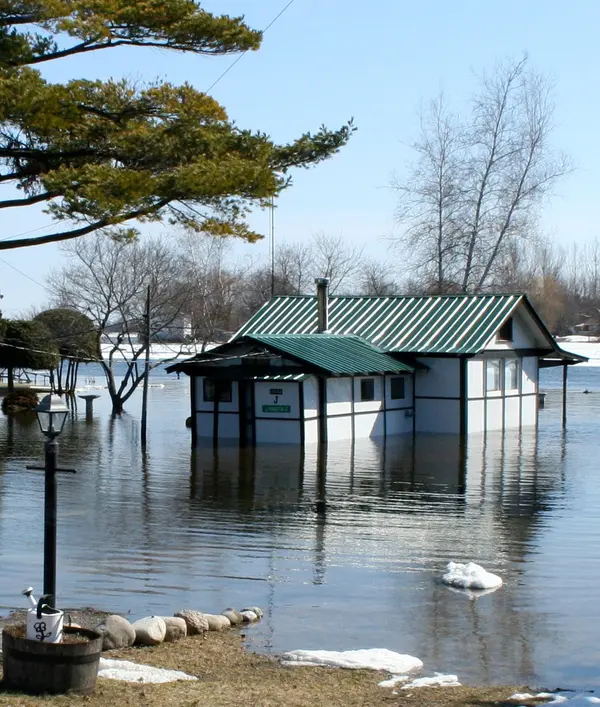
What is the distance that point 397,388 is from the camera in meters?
35.1

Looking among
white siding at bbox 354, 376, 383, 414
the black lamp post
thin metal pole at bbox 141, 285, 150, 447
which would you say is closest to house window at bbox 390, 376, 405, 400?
white siding at bbox 354, 376, 383, 414

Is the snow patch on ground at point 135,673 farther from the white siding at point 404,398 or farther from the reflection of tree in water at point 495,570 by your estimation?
the white siding at point 404,398

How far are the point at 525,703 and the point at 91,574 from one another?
24.5ft

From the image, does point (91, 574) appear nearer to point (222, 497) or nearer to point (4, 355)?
point (222, 497)

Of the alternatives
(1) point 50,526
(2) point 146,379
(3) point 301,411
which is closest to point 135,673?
(1) point 50,526

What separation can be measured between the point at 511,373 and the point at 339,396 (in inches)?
306

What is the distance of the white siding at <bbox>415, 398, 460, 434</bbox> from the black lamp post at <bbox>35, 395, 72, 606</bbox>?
2546cm

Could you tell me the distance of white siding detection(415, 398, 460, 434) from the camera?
114 ft

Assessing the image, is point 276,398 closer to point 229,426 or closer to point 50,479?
point 229,426

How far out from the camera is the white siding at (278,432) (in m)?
31.5

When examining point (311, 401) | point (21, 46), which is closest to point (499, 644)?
point (21, 46)

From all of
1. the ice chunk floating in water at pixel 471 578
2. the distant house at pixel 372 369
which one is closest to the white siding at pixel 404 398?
the distant house at pixel 372 369

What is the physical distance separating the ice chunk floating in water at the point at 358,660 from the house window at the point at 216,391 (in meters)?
23.0

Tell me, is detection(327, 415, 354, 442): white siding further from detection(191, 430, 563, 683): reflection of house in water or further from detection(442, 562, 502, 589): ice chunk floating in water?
detection(442, 562, 502, 589): ice chunk floating in water
